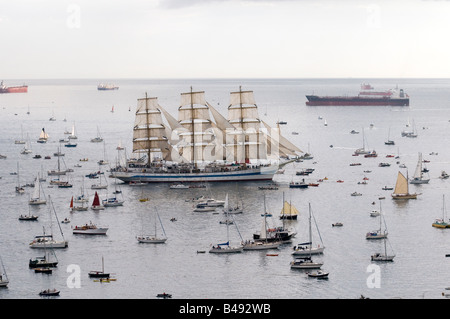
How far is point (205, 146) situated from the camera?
118m

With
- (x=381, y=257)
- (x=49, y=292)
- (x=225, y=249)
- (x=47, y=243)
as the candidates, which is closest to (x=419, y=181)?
(x=381, y=257)

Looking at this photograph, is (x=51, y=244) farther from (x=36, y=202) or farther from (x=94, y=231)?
(x=36, y=202)

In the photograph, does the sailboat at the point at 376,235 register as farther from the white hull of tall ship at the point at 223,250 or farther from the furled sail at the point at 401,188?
the furled sail at the point at 401,188

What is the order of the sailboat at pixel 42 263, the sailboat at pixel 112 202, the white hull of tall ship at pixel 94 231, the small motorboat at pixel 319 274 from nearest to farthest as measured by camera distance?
the small motorboat at pixel 319 274, the sailboat at pixel 42 263, the white hull of tall ship at pixel 94 231, the sailboat at pixel 112 202

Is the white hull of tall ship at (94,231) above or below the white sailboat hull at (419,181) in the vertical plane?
below

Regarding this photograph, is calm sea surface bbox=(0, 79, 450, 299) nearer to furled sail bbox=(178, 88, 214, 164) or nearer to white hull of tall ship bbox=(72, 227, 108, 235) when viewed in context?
white hull of tall ship bbox=(72, 227, 108, 235)

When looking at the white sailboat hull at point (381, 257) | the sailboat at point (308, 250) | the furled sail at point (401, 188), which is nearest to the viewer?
the white sailboat hull at point (381, 257)

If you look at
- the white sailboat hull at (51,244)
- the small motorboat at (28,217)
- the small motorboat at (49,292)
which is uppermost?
the small motorboat at (28,217)

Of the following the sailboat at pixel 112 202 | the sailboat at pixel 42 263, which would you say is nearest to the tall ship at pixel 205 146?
the sailboat at pixel 112 202

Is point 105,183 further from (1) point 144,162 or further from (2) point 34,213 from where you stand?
(2) point 34,213

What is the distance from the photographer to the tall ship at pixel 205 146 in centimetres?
11400

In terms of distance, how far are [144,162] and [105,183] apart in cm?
1233

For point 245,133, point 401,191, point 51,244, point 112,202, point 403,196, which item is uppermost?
point 245,133
